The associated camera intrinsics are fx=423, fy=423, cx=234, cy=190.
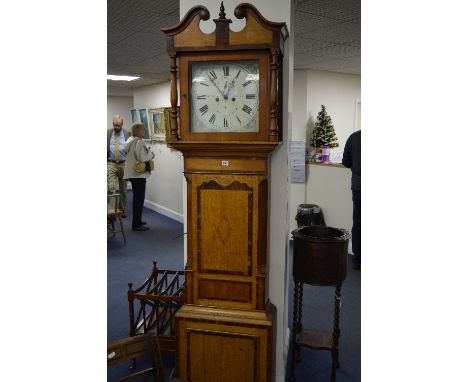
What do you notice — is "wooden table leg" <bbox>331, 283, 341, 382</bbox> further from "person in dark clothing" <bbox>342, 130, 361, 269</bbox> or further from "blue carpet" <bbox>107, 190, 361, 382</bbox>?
"person in dark clothing" <bbox>342, 130, 361, 269</bbox>

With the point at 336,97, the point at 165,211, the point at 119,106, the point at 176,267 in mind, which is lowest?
the point at 176,267

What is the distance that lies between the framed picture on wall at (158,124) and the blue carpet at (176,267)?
1708 mm

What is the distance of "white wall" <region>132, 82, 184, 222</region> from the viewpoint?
7492mm

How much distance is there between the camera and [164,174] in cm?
803

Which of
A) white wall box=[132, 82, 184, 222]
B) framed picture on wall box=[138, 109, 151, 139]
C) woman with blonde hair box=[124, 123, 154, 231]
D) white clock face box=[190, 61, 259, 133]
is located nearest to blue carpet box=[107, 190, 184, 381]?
white wall box=[132, 82, 184, 222]

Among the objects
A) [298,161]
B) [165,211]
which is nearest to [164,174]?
[165,211]

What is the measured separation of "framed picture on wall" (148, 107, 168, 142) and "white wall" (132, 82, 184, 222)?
109 mm

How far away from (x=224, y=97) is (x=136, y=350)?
137 centimetres

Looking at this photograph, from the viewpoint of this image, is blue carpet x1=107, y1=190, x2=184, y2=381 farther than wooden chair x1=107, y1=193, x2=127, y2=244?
No

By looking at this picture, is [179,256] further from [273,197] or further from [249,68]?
[249,68]

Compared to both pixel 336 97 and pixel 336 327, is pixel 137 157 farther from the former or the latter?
pixel 336 327

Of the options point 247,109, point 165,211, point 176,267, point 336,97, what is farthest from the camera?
point 165,211

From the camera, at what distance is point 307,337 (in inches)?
116
